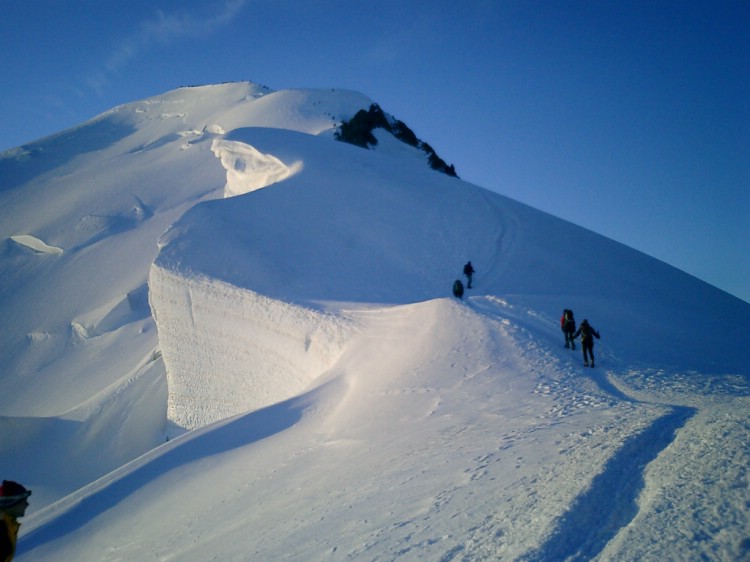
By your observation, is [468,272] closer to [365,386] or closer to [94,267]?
[365,386]

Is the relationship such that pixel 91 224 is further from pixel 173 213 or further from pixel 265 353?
pixel 265 353

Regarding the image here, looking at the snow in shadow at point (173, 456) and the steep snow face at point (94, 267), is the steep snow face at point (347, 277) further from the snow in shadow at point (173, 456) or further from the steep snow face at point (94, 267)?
the steep snow face at point (94, 267)

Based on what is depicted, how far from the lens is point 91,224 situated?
1439 inches

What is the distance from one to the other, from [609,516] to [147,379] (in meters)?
18.1

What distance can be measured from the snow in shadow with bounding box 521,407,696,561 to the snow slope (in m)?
0.02

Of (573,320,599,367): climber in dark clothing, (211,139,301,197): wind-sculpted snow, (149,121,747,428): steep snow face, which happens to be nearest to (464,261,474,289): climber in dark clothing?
(149,121,747,428): steep snow face

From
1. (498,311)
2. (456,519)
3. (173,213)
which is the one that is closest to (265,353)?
(498,311)

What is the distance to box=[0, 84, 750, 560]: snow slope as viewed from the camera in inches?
152

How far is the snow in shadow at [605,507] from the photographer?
3.14 metres

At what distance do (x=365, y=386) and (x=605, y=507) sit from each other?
547cm

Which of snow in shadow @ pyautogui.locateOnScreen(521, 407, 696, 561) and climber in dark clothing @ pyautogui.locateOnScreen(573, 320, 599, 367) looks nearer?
snow in shadow @ pyautogui.locateOnScreen(521, 407, 696, 561)

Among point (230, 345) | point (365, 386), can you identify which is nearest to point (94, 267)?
A: point (230, 345)

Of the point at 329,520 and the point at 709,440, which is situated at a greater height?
the point at 709,440

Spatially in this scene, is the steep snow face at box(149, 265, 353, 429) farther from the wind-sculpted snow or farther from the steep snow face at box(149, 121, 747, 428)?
the wind-sculpted snow
